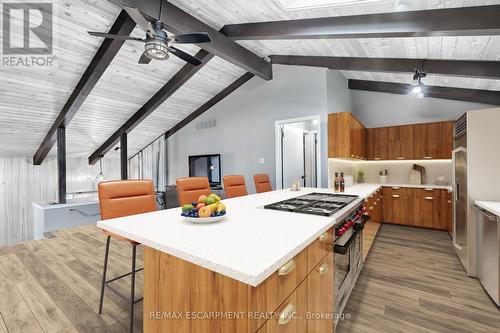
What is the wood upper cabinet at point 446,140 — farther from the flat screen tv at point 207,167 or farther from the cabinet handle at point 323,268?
the flat screen tv at point 207,167

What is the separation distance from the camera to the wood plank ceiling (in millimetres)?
2666

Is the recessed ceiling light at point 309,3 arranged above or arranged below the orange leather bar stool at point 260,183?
above

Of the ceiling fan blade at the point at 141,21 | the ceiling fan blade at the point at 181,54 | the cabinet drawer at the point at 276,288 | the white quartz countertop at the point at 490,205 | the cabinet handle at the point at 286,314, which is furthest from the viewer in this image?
the ceiling fan blade at the point at 181,54

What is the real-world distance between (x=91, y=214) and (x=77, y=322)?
4.36 m

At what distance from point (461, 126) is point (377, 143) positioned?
7.43 ft

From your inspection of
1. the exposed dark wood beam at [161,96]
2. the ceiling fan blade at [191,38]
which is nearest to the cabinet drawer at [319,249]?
the ceiling fan blade at [191,38]

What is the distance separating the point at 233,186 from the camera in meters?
3.10

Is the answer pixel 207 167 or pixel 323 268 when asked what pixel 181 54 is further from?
pixel 207 167

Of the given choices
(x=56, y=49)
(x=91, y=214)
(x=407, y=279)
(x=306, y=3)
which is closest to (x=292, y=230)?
(x=407, y=279)

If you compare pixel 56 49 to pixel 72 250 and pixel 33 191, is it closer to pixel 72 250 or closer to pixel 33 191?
pixel 72 250

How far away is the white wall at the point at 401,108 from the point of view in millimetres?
4398

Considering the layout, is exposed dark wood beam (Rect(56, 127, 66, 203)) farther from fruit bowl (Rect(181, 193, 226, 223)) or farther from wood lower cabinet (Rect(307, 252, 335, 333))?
wood lower cabinet (Rect(307, 252, 335, 333))

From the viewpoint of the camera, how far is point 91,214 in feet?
17.7

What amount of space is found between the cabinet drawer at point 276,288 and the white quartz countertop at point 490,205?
2.10m
